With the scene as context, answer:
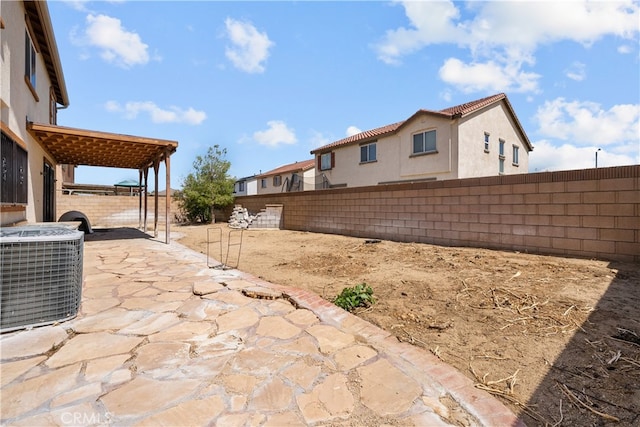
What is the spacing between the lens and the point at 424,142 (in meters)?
14.0

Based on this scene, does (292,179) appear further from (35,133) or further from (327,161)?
(35,133)

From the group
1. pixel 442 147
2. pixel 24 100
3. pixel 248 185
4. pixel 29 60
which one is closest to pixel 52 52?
pixel 29 60

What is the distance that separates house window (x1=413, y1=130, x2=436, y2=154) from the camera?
45.0 ft

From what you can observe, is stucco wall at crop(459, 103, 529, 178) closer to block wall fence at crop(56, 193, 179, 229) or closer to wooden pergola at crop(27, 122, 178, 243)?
wooden pergola at crop(27, 122, 178, 243)

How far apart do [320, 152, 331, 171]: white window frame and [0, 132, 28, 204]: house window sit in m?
15.2

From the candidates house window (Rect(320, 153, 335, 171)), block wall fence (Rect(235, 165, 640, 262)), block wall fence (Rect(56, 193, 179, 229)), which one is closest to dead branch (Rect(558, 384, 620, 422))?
block wall fence (Rect(235, 165, 640, 262))

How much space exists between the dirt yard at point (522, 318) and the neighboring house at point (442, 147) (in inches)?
345

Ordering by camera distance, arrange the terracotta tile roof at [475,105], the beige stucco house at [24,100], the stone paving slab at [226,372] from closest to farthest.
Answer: the stone paving slab at [226,372] → the beige stucco house at [24,100] → the terracotta tile roof at [475,105]

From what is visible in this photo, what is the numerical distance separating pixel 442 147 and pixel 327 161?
26.4 feet

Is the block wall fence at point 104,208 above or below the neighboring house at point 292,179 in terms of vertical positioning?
below

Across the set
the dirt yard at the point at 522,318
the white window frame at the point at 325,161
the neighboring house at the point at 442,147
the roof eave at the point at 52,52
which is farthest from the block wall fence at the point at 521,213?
the white window frame at the point at 325,161

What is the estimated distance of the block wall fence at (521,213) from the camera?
4.57m

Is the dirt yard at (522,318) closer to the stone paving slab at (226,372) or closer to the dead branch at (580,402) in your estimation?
the dead branch at (580,402)

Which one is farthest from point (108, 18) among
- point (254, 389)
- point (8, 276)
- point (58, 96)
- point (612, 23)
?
point (612, 23)
